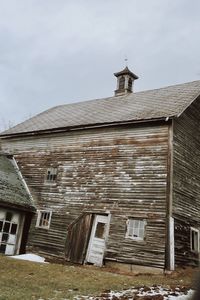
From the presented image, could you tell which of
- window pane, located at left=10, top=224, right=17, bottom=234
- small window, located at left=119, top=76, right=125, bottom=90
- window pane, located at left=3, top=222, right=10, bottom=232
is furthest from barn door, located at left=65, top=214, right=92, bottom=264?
small window, located at left=119, top=76, right=125, bottom=90

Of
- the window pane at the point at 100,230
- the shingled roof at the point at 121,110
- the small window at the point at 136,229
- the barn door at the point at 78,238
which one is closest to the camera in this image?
the small window at the point at 136,229

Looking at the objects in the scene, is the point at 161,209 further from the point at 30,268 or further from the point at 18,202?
the point at 18,202

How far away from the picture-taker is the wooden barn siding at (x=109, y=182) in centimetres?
1712

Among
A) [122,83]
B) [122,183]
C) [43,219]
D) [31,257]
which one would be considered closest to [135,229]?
[122,183]

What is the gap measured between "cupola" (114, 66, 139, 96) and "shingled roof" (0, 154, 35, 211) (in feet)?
32.7

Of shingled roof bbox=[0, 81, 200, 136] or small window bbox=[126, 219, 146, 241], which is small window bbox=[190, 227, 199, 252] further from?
shingled roof bbox=[0, 81, 200, 136]

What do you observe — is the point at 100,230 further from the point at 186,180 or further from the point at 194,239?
the point at 186,180

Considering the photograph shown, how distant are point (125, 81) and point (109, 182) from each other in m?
12.0

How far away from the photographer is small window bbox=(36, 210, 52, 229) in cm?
2092

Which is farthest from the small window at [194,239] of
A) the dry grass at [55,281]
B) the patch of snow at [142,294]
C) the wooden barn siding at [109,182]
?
the patch of snow at [142,294]

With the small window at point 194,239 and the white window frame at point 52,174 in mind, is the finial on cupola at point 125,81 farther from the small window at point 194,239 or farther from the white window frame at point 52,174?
the small window at point 194,239

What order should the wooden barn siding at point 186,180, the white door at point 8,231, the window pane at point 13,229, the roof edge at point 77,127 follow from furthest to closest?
the window pane at point 13,229
the white door at point 8,231
the roof edge at point 77,127
the wooden barn siding at point 186,180

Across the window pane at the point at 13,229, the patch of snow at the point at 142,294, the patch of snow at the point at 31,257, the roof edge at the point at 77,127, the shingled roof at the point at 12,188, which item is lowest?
the patch of snow at the point at 142,294

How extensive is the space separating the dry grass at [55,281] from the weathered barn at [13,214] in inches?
169
